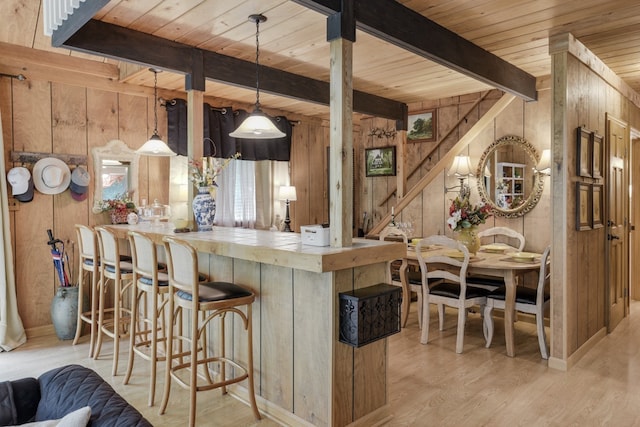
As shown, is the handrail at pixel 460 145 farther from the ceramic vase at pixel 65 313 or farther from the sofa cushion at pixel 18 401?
the sofa cushion at pixel 18 401

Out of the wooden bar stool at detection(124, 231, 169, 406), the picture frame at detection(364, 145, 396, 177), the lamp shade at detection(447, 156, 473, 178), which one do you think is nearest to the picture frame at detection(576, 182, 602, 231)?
the lamp shade at detection(447, 156, 473, 178)

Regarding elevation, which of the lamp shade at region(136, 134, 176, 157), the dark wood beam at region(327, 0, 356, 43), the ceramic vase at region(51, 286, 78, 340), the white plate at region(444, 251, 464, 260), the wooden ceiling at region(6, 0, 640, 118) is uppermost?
Answer: the wooden ceiling at region(6, 0, 640, 118)

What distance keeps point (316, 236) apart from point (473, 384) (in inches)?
63.9

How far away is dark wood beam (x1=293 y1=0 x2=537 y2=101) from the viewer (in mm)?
2625

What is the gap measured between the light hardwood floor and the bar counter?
8.7 inches

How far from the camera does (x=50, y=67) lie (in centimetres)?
414

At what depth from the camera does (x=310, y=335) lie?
245 cm

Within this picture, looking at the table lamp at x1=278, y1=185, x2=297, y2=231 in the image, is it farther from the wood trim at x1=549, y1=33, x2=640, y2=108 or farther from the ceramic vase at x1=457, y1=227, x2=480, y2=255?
the wood trim at x1=549, y1=33, x2=640, y2=108

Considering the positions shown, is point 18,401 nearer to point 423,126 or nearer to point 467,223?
point 467,223

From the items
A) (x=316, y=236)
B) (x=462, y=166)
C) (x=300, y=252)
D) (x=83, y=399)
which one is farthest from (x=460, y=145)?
(x=83, y=399)

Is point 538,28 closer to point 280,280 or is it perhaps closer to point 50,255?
point 280,280

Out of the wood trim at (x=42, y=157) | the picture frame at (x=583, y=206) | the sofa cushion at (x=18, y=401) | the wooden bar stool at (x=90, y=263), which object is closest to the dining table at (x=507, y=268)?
the picture frame at (x=583, y=206)

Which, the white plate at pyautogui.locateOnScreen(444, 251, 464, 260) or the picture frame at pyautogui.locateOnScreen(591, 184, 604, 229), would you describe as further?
the white plate at pyautogui.locateOnScreen(444, 251, 464, 260)

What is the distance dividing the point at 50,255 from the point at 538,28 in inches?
182
